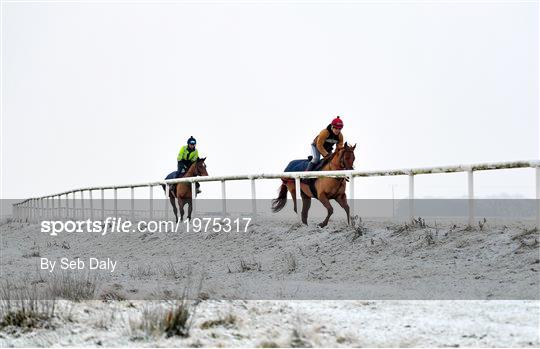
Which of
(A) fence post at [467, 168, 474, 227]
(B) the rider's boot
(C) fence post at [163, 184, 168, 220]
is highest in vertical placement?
(B) the rider's boot

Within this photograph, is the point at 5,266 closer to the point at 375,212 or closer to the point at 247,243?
the point at 247,243

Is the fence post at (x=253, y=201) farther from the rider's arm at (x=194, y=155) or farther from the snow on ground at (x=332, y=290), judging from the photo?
the rider's arm at (x=194, y=155)

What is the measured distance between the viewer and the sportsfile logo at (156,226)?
1697cm

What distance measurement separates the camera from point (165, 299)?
768 centimetres

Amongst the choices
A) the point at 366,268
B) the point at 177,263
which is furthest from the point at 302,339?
the point at 177,263

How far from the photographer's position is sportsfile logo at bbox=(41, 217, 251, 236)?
1697cm

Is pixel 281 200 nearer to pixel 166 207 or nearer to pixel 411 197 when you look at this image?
pixel 166 207

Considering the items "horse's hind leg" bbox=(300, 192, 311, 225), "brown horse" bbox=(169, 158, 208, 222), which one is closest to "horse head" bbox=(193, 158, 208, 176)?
"brown horse" bbox=(169, 158, 208, 222)

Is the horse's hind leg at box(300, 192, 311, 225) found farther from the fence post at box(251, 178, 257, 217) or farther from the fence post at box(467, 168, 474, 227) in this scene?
the fence post at box(467, 168, 474, 227)

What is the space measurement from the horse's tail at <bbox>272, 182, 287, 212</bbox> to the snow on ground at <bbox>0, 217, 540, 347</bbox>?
255cm

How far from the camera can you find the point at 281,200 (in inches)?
722

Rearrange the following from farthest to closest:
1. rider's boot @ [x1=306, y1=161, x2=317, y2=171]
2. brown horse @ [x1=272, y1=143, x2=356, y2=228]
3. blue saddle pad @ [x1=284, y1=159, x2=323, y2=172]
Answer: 1. blue saddle pad @ [x1=284, y1=159, x2=323, y2=172]
2. rider's boot @ [x1=306, y1=161, x2=317, y2=171]
3. brown horse @ [x1=272, y1=143, x2=356, y2=228]

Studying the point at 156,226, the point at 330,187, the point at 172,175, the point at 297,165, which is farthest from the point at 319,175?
the point at 172,175

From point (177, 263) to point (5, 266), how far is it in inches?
115
